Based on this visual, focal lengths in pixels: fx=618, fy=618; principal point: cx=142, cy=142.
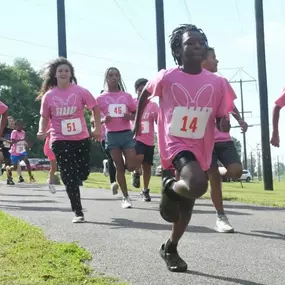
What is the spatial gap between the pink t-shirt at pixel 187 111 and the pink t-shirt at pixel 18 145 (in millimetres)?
13052

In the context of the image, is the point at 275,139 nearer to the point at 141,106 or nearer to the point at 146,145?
the point at 141,106

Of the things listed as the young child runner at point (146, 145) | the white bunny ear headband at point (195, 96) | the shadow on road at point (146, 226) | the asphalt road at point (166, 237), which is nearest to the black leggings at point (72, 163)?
the asphalt road at point (166, 237)

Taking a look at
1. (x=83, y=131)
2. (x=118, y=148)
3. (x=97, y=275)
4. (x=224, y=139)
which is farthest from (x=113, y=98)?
(x=97, y=275)

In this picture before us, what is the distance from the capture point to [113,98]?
8.88m

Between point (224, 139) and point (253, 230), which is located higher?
point (224, 139)

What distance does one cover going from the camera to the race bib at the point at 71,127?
7.32 meters

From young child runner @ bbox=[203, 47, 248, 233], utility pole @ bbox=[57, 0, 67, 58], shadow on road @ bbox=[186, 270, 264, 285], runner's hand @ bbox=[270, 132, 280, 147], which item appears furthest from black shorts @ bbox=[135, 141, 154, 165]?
utility pole @ bbox=[57, 0, 67, 58]

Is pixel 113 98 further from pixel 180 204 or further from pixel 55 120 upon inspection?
pixel 180 204

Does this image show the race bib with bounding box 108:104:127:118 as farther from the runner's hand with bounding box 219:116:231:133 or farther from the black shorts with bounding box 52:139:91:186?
the runner's hand with bounding box 219:116:231:133

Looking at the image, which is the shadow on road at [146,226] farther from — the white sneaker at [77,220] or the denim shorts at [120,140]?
the denim shorts at [120,140]

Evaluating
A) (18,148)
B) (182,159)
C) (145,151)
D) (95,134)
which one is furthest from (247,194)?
(182,159)

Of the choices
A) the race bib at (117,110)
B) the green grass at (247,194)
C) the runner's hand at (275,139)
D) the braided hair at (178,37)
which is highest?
the braided hair at (178,37)

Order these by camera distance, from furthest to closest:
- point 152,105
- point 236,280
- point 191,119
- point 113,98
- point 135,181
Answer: point 135,181 < point 152,105 < point 113,98 < point 191,119 < point 236,280

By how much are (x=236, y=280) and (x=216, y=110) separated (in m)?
1.31
